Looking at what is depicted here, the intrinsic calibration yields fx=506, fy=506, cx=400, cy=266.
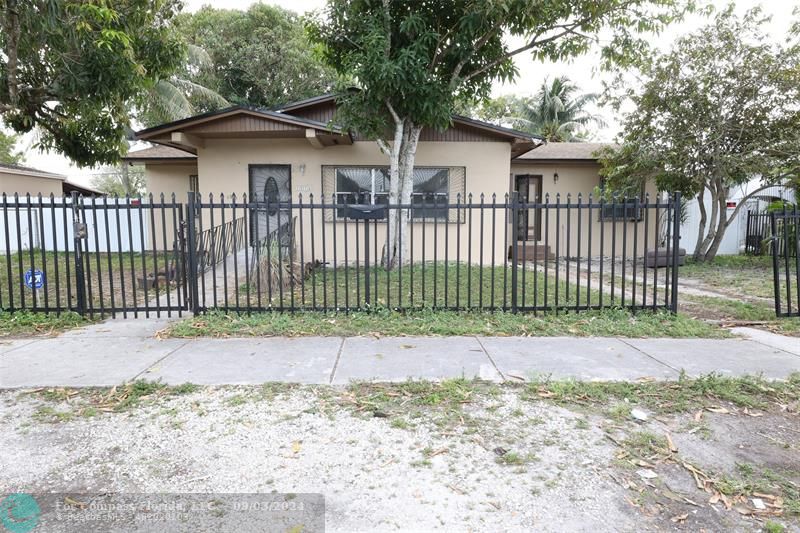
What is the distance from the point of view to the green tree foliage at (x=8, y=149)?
32000mm

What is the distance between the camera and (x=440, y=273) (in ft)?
34.2

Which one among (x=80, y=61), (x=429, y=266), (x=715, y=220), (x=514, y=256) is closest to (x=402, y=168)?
(x=429, y=266)

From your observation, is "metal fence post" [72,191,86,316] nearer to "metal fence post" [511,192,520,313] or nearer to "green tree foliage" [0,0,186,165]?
"green tree foliage" [0,0,186,165]

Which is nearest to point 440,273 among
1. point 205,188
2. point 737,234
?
point 205,188


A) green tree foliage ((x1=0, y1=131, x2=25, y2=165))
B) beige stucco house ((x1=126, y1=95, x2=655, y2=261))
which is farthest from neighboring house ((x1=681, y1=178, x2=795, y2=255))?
green tree foliage ((x1=0, y1=131, x2=25, y2=165))

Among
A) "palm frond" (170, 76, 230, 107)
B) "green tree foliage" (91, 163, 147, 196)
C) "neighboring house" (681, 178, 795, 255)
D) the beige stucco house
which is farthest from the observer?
"green tree foliage" (91, 163, 147, 196)

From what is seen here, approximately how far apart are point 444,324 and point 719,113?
10440mm

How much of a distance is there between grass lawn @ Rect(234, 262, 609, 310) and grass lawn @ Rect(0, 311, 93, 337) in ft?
6.68

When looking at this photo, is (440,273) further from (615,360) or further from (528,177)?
(528,177)

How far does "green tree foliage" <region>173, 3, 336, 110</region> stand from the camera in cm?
2364

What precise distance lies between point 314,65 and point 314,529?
79.4 feet

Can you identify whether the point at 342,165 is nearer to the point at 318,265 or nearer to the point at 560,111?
the point at 318,265

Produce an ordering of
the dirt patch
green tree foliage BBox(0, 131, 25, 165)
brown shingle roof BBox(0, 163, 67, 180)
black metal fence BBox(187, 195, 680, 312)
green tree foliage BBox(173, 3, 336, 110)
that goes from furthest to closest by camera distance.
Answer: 1. green tree foliage BBox(0, 131, 25, 165)
2. green tree foliage BBox(173, 3, 336, 110)
3. brown shingle roof BBox(0, 163, 67, 180)
4. black metal fence BBox(187, 195, 680, 312)
5. the dirt patch

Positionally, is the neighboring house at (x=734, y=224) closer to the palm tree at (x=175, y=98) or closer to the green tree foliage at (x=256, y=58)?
the green tree foliage at (x=256, y=58)
